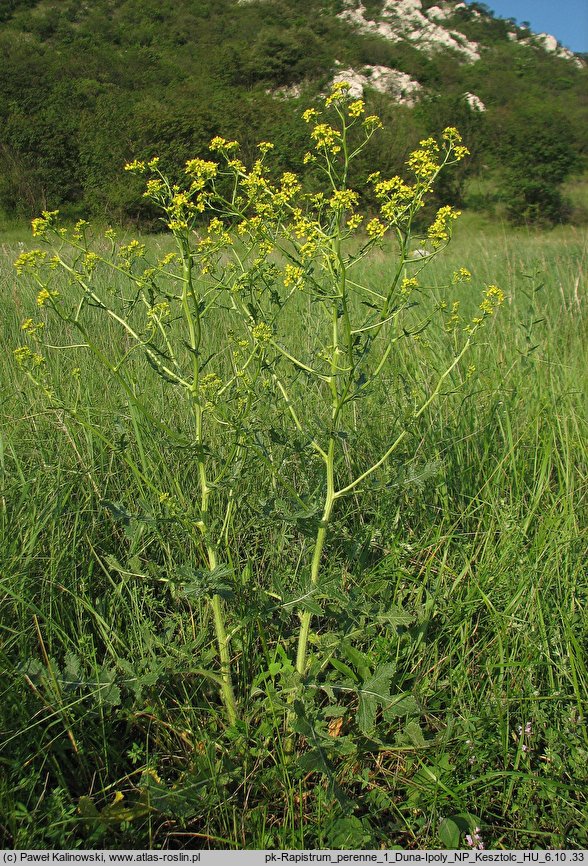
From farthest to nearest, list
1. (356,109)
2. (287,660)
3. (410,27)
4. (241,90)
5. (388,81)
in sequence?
1. (410,27)
2. (388,81)
3. (241,90)
4. (287,660)
5. (356,109)

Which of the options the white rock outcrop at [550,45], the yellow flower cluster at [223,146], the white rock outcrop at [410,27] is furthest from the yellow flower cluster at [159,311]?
the white rock outcrop at [550,45]

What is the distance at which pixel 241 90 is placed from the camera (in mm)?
37531

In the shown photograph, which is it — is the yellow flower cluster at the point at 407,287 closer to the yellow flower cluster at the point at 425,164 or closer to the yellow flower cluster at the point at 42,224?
the yellow flower cluster at the point at 425,164

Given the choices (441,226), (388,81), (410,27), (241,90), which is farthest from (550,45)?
(441,226)

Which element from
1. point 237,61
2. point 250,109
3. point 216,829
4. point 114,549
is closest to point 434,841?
point 216,829

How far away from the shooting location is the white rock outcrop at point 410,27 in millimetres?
63562

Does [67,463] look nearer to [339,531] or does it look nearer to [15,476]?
[15,476]

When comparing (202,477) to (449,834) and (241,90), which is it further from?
(241,90)

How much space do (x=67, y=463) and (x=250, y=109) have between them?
28.6 metres

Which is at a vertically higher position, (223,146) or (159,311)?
(223,146)

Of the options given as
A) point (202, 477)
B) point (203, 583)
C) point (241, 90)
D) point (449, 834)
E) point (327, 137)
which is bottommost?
point (449, 834)

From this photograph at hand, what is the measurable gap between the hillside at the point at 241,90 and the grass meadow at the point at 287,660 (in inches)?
304

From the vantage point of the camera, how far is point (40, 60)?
3306 centimetres

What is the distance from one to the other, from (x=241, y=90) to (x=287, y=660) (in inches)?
1676
